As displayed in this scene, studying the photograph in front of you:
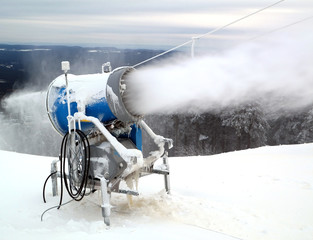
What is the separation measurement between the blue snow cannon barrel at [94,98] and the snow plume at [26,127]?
17.9m

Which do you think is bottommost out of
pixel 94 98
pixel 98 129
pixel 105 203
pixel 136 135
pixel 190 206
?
pixel 190 206

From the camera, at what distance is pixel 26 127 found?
2667 centimetres

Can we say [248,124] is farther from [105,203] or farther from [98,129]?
[105,203]

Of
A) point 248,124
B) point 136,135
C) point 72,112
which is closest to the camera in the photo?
point 72,112

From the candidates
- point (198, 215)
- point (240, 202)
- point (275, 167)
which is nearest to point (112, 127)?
point (198, 215)

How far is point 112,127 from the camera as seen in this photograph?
452 centimetres

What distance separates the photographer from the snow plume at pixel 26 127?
23.7 meters

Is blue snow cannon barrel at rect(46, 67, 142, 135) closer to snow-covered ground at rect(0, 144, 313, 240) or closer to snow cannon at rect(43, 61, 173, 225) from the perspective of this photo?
snow cannon at rect(43, 61, 173, 225)

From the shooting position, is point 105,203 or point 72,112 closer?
point 105,203

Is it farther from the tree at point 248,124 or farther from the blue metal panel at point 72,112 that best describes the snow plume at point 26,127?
the blue metal panel at point 72,112

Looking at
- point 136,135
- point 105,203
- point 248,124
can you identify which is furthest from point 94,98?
point 248,124

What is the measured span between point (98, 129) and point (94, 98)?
0.37m

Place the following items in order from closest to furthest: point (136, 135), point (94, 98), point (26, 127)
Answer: point (94, 98) → point (136, 135) → point (26, 127)

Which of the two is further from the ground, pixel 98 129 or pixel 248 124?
pixel 98 129
